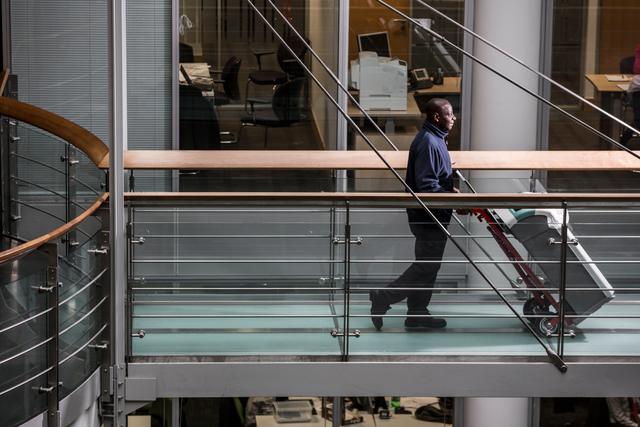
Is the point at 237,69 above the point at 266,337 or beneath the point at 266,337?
above

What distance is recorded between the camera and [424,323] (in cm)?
655

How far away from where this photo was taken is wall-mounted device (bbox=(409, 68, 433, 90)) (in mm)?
9125

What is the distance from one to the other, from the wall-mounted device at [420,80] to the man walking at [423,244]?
2292mm

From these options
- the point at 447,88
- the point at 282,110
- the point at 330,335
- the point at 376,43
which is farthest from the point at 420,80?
the point at 330,335

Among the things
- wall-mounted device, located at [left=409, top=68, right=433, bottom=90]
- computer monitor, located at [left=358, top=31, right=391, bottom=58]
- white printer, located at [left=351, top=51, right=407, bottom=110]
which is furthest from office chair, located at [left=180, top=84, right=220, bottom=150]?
wall-mounted device, located at [left=409, top=68, right=433, bottom=90]

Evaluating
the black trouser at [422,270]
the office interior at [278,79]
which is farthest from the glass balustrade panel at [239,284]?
the office interior at [278,79]

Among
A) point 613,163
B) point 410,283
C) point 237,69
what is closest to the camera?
point 410,283

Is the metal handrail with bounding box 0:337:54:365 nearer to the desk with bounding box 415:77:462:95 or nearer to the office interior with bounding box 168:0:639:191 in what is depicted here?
the office interior with bounding box 168:0:639:191

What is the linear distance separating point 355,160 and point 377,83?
111cm

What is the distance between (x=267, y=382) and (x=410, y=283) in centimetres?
82

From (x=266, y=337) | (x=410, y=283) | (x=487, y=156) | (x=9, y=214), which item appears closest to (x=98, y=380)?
(x=266, y=337)

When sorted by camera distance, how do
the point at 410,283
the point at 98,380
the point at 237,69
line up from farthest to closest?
the point at 237,69 → the point at 410,283 → the point at 98,380

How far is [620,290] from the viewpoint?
259 inches

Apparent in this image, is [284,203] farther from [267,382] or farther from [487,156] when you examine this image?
[487,156]
